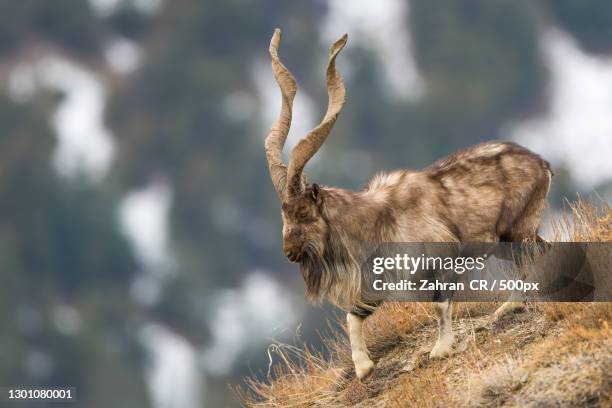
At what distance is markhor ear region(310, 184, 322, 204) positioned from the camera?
8.75 metres

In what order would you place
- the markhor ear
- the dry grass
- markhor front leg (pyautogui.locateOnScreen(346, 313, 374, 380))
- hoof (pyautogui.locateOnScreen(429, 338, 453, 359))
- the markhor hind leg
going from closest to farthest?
the dry grass → the markhor ear → hoof (pyautogui.locateOnScreen(429, 338, 453, 359)) → markhor front leg (pyautogui.locateOnScreen(346, 313, 374, 380)) → the markhor hind leg

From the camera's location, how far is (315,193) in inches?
346

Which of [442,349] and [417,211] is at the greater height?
[417,211]

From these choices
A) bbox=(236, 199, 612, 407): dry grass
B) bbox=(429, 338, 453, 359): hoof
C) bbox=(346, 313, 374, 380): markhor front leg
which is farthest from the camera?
bbox=(346, 313, 374, 380): markhor front leg

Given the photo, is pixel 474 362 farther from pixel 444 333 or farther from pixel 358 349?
pixel 358 349

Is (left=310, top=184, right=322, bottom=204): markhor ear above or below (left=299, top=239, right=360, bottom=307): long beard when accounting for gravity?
above

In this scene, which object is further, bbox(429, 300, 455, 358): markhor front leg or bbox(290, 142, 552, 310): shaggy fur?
bbox(429, 300, 455, 358): markhor front leg

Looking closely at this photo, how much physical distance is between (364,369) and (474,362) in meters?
1.20

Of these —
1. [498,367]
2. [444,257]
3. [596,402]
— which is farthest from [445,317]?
[596,402]

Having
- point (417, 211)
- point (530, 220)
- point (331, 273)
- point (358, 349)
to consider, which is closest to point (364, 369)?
point (358, 349)

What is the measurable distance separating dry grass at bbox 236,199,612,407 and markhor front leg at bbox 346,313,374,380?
0.15m

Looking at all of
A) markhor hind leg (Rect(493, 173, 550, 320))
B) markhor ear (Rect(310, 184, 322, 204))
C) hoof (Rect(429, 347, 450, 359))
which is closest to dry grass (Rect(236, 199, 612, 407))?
hoof (Rect(429, 347, 450, 359))

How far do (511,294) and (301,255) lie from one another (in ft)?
7.30

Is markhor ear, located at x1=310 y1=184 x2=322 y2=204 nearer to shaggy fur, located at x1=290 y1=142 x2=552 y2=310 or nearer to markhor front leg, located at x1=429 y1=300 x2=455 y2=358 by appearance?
shaggy fur, located at x1=290 y1=142 x2=552 y2=310
